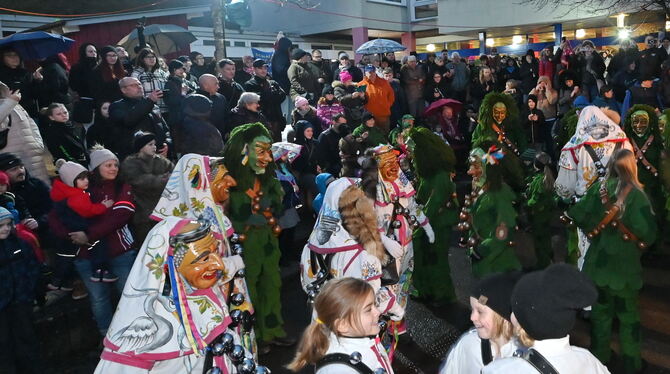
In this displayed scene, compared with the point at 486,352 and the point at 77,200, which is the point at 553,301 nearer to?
the point at 486,352

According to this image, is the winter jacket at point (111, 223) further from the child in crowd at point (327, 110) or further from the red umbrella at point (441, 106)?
the red umbrella at point (441, 106)

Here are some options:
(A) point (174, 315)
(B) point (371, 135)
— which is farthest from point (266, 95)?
(A) point (174, 315)

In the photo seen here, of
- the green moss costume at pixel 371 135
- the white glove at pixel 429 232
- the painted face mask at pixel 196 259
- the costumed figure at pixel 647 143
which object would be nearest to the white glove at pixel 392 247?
the white glove at pixel 429 232

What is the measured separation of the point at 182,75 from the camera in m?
8.54

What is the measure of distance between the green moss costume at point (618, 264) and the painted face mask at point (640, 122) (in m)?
3.20

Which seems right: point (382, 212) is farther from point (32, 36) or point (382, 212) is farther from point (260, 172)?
point (32, 36)

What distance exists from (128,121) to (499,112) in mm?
4949

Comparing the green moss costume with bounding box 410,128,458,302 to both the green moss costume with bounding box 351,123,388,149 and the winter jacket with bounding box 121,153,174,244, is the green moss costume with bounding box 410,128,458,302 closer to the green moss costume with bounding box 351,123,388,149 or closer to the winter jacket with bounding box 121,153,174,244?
the green moss costume with bounding box 351,123,388,149

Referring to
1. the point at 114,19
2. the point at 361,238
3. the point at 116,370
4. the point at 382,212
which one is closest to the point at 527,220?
the point at 382,212

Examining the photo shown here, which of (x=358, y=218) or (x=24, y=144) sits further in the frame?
(x=24, y=144)

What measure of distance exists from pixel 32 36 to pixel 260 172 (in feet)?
14.7

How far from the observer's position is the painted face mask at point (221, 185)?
4.81 m

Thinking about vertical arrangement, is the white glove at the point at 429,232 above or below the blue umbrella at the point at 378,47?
below

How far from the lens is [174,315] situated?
3.02 meters
